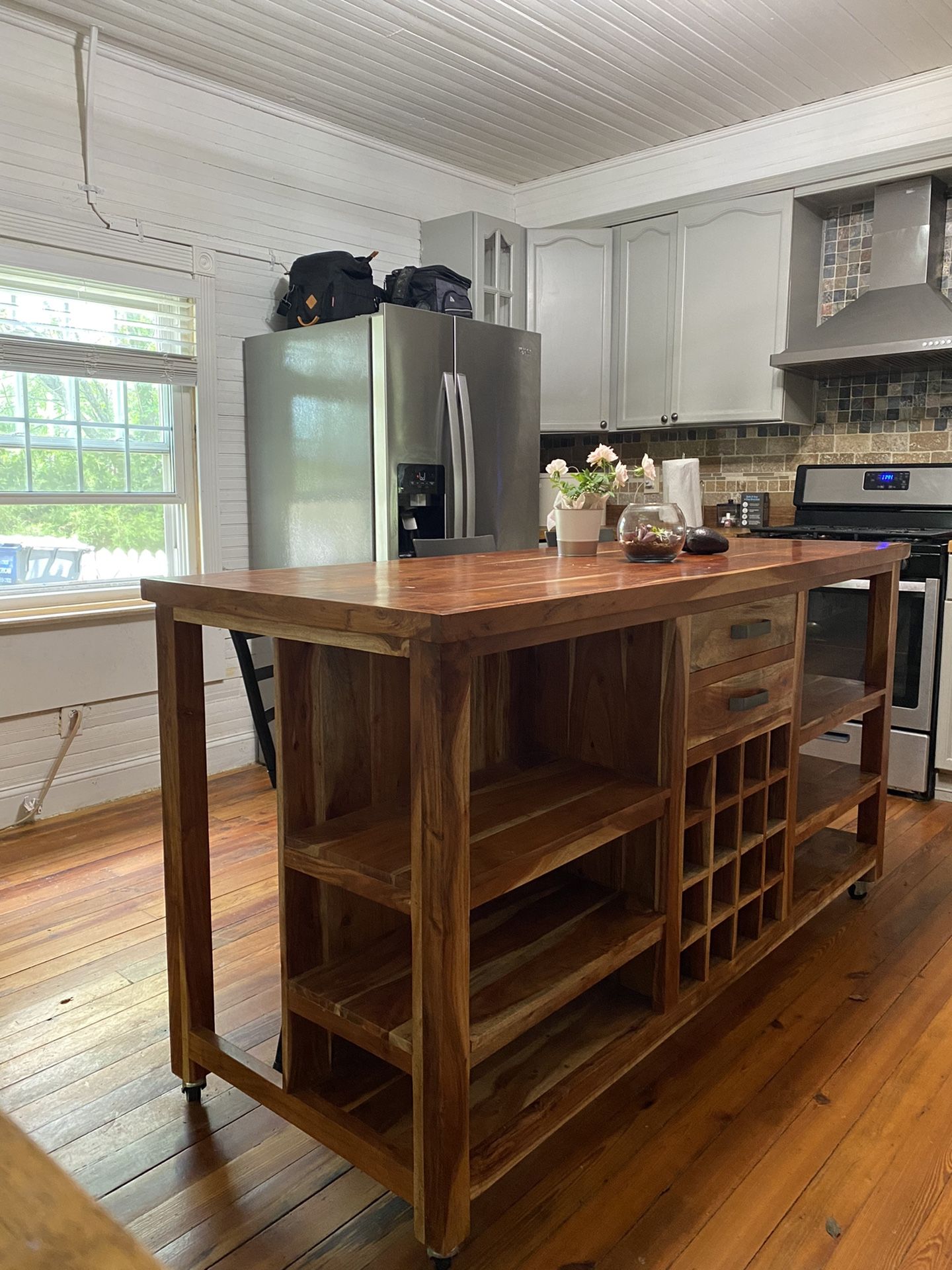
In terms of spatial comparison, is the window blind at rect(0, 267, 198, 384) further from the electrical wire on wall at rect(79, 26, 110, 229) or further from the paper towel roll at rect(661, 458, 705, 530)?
the paper towel roll at rect(661, 458, 705, 530)

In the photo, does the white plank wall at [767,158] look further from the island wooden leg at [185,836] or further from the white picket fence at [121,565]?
the island wooden leg at [185,836]

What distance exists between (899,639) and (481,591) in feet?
8.49

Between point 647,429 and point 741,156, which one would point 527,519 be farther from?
point 741,156

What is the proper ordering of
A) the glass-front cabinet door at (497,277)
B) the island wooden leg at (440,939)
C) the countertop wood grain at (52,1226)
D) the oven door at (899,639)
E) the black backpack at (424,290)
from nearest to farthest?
the countertop wood grain at (52,1226) < the island wooden leg at (440,939) < the oven door at (899,639) < the black backpack at (424,290) < the glass-front cabinet door at (497,277)

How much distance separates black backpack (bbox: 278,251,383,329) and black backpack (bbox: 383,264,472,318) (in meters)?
0.09

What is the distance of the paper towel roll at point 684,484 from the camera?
3609 mm

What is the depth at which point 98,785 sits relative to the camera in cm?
360

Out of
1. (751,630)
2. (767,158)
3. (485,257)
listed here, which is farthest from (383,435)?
(767,158)

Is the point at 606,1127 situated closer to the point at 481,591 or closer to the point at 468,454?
the point at 481,591

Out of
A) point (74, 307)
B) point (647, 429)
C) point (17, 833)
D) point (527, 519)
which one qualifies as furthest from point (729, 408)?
point (17, 833)

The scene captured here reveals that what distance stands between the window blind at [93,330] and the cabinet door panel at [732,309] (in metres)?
2.22

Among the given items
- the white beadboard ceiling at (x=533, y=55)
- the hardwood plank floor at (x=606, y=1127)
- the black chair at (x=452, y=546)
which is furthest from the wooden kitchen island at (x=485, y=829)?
the white beadboard ceiling at (x=533, y=55)

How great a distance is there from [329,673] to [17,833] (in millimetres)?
2238

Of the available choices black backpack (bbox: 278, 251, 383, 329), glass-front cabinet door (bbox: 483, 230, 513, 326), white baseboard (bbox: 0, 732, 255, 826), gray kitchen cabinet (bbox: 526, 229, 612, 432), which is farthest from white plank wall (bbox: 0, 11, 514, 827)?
gray kitchen cabinet (bbox: 526, 229, 612, 432)
